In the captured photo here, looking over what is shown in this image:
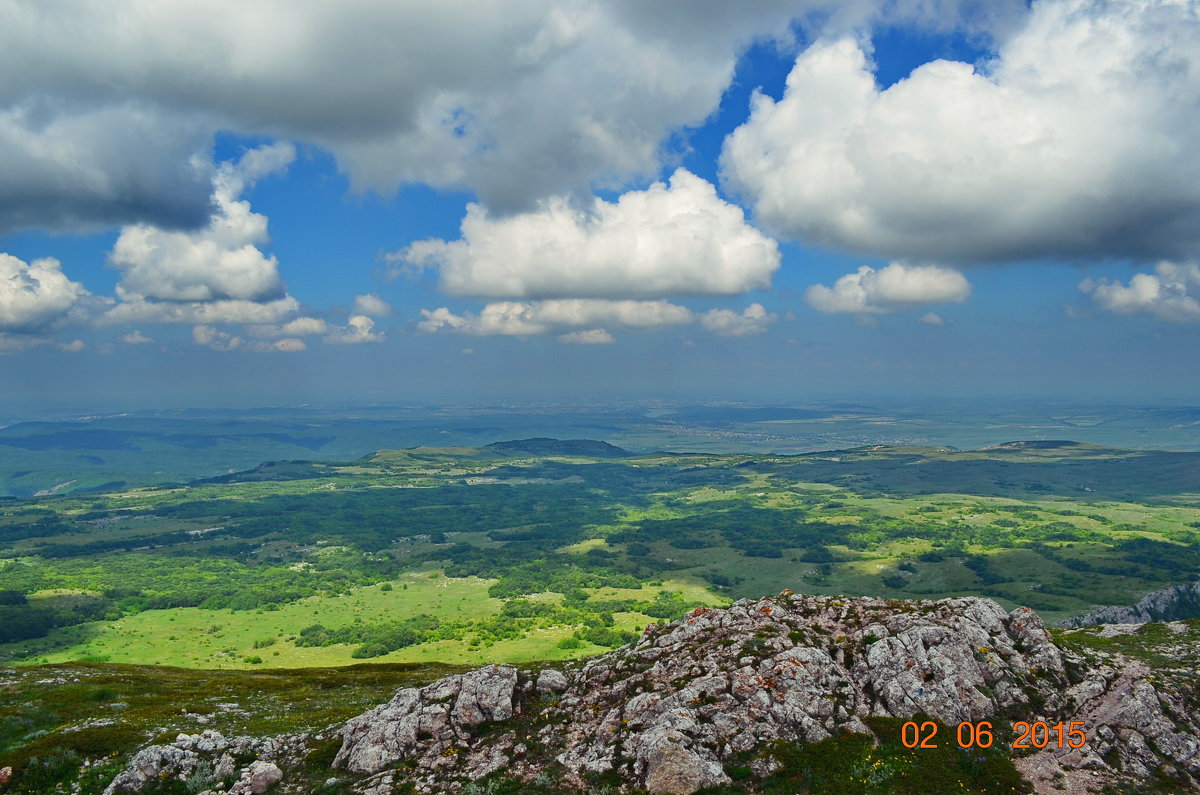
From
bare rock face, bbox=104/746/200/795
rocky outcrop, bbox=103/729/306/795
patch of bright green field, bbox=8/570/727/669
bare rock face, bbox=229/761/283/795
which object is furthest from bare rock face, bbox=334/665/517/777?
patch of bright green field, bbox=8/570/727/669

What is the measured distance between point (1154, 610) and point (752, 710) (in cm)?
19007

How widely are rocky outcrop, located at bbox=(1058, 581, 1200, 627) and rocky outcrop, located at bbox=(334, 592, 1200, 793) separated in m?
145

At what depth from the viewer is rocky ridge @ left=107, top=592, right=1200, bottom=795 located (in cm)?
3278

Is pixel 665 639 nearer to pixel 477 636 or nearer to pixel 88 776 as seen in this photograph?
pixel 88 776

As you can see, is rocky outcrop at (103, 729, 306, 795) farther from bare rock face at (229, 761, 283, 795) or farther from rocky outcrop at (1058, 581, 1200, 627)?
rocky outcrop at (1058, 581, 1200, 627)

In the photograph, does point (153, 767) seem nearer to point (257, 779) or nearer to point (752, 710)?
point (257, 779)

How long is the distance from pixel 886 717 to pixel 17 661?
185147mm

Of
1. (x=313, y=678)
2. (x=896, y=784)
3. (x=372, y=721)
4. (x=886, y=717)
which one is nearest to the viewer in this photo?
(x=896, y=784)

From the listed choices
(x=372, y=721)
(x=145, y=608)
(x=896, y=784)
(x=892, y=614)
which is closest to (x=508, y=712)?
(x=372, y=721)

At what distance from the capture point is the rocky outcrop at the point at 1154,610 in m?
151

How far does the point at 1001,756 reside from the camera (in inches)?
1273

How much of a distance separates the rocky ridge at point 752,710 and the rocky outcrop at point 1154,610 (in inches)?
5678

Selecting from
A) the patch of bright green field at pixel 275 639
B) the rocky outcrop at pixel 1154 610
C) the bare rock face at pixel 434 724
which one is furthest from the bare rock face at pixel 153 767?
the rocky outcrop at pixel 1154 610

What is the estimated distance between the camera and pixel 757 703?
1419 inches
